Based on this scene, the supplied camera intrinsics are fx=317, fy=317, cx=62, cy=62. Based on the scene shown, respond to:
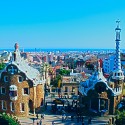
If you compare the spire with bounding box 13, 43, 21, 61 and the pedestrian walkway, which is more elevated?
the spire with bounding box 13, 43, 21, 61

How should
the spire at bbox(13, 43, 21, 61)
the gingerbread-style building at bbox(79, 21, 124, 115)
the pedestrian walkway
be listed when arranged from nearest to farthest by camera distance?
the pedestrian walkway < the gingerbread-style building at bbox(79, 21, 124, 115) < the spire at bbox(13, 43, 21, 61)

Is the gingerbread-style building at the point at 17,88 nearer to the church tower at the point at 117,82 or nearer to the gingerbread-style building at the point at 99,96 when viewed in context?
the gingerbread-style building at the point at 99,96

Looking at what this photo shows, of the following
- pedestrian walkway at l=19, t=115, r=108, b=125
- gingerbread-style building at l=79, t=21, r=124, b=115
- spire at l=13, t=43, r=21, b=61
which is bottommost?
pedestrian walkway at l=19, t=115, r=108, b=125

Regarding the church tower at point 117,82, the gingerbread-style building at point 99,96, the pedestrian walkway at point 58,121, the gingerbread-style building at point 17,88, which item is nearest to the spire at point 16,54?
the gingerbread-style building at point 17,88

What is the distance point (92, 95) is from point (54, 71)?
47.6 meters

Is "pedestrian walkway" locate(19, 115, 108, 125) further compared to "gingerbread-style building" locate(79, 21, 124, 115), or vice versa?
"gingerbread-style building" locate(79, 21, 124, 115)

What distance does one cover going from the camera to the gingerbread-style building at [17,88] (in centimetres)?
5053

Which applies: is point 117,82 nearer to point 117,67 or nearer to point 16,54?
point 117,67

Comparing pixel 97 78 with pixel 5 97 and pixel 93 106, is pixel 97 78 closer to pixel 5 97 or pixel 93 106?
pixel 93 106

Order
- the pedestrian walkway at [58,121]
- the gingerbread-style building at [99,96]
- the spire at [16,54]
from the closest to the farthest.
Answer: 1. the pedestrian walkway at [58,121]
2. the gingerbread-style building at [99,96]
3. the spire at [16,54]

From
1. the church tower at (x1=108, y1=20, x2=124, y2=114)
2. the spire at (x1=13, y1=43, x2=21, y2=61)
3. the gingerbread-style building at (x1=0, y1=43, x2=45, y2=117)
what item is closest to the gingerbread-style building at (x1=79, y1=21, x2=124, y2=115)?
the church tower at (x1=108, y1=20, x2=124, y2=114)

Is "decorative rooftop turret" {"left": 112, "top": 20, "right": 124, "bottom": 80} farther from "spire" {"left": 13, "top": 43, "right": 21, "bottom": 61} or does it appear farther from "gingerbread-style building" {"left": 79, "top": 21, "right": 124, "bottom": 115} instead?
"spire" {"left": 13, "top": 43, "right": 21, "bottom": 61}

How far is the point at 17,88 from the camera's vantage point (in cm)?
5081

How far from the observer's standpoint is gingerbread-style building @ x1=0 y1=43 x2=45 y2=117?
50531 mm
